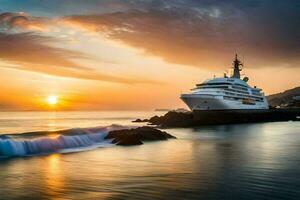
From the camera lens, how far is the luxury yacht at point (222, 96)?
95.5 metres

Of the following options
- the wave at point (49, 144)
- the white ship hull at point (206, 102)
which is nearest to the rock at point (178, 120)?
the white ship hull at point (206, 102)

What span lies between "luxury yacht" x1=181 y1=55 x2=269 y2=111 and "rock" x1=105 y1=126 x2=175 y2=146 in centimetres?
5220

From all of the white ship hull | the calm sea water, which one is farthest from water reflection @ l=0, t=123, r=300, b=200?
the white ship hull

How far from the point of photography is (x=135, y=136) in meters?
37.8

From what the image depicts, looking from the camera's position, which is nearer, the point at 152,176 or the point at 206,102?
the point at 152,176

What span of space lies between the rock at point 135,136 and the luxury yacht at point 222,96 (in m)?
52.2

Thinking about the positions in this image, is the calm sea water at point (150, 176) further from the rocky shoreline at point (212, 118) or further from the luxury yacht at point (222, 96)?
the luxury yacht at point (222, 96)

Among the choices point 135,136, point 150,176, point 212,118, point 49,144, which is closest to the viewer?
point 150,176

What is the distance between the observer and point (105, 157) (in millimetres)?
27469

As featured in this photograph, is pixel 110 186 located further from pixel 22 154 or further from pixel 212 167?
pixel 22 154

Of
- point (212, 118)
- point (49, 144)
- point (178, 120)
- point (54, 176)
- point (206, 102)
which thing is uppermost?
point (206, 102)

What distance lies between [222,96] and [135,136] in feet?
207

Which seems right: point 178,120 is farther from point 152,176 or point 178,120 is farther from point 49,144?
point 152,176

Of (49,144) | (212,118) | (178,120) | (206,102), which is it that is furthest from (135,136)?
(206,102)
